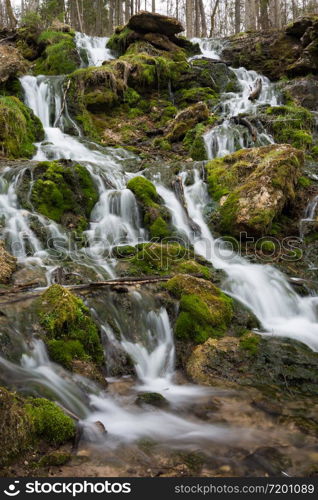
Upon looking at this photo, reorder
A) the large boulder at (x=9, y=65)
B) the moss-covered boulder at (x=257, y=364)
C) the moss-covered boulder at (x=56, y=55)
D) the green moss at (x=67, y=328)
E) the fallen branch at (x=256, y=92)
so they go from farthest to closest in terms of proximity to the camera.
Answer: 1. the moss-covered boulder at (x=56, y=55)
2. the fallen branch at (x=256, y=92)
3. the large boulder at (x=9, y=65)
4. the moss-covered boulder at (x=257, y=364)
5. the green moss at (x=67, y=328)

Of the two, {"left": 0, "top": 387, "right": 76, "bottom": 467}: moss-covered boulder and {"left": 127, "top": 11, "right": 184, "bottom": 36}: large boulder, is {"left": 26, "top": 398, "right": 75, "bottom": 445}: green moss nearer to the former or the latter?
{"left": 0, "top": 387, "right": 76, "bottom": 467}: moss-covered boulder

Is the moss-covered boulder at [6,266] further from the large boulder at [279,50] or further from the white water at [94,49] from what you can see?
the large boulder at [279,50]

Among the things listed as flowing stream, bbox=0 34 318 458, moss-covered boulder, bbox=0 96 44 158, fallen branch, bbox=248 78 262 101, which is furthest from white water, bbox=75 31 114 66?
moss-covered boulder, bbox=0 96 44 158

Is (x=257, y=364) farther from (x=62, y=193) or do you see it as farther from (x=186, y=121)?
(x=186, y=121)

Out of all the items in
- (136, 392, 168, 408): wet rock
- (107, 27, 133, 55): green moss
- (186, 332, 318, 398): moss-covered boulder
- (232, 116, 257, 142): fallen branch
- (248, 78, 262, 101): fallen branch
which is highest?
(107, 27, 133, 55): green moss

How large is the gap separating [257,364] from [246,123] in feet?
34.6

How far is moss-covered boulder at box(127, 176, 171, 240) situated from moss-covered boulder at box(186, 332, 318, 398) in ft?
12.6

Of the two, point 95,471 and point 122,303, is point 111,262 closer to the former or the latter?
point 122,303

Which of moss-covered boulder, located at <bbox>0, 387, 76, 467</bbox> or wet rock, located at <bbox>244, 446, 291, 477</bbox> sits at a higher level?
moss-covered boulder, located at <bbox>0, 387, 76, 467</bbox>

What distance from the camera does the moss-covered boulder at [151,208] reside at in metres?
8.96

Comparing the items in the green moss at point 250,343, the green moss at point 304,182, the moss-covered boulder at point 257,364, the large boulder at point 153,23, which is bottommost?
the moss-covered boulder at point 257,364

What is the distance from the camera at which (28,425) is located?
312 cm

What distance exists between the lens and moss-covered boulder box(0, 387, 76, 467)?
9.52ft

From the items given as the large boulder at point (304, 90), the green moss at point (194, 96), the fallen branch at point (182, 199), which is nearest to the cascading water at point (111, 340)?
the fallen branch at point (182, 199)
